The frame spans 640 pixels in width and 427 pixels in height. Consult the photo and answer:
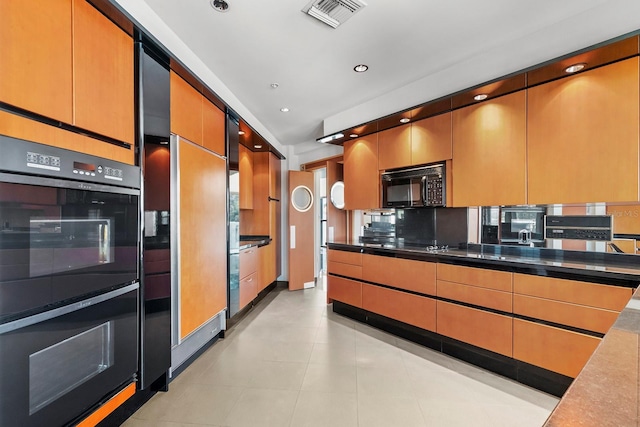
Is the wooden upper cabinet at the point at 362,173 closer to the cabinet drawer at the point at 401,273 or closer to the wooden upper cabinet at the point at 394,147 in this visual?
the wooden upper cabinet at the point at 394,147

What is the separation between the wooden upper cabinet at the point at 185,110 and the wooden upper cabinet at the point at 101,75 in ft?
1.42

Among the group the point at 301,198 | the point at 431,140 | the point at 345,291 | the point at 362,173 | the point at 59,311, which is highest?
the point at 431,140

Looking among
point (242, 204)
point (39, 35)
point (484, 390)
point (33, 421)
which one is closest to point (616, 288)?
point (484, 390)

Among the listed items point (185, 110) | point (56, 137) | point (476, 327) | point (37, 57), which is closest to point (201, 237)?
point (185, 110)

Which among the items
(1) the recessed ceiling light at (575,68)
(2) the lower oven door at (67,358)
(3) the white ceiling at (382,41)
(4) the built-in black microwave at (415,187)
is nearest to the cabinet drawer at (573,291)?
(4) the built-in black microwave at (415,187)

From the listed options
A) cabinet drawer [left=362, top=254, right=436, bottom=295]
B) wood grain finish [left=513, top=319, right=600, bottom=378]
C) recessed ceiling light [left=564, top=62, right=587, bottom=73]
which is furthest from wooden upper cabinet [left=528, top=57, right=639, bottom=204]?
cabinet drawer [left=362, top=254, right=436, bottom=295]

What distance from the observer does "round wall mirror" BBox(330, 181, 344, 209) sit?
4.90 m

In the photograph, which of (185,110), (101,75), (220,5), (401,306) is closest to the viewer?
(101,75)

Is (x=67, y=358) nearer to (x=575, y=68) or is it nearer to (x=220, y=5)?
(x=220, y=5)

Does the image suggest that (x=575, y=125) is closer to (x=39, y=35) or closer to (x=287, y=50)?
(x=287, y=50)

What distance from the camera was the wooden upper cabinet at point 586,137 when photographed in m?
1.96

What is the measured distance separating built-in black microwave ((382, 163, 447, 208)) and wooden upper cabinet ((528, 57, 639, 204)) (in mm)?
827

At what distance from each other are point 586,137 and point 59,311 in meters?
3.40

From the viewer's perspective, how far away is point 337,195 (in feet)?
16.3
